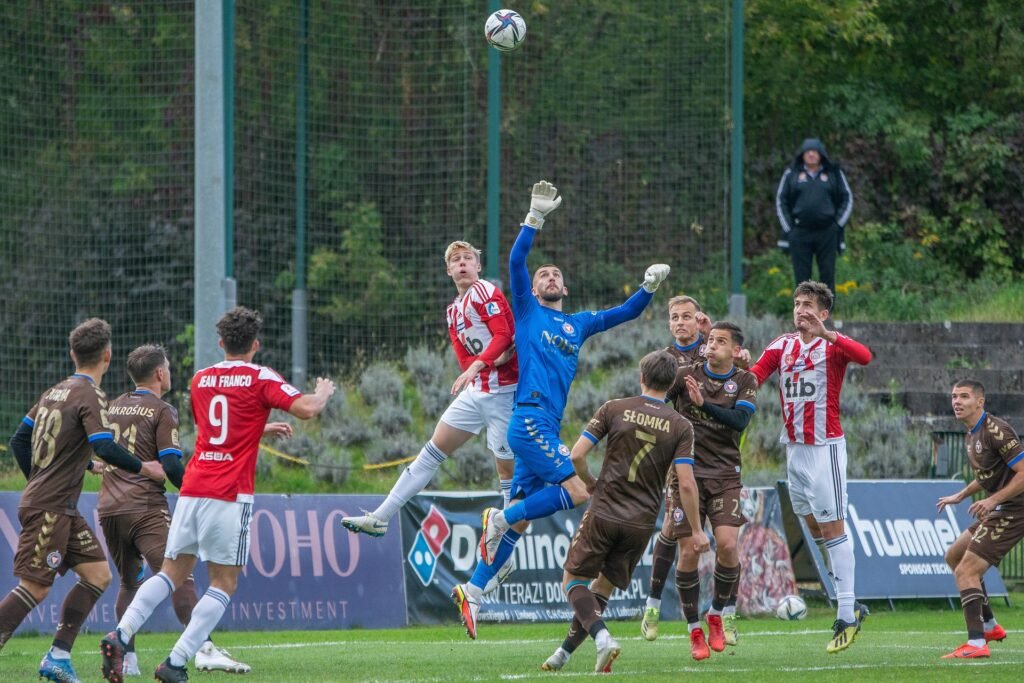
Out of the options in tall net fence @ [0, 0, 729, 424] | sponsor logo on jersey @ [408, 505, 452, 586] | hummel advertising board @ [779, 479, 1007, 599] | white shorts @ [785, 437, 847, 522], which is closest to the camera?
white shorts @ [785, 437, 847, 522]

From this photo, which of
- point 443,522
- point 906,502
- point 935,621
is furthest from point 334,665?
point 906,502

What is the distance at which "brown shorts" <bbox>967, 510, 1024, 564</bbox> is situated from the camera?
11953mm

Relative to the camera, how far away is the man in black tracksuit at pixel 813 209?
22312mm

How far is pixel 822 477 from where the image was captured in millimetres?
11945

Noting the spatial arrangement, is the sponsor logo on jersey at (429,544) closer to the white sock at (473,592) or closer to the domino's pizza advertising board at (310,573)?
the domino's pizza advertising board at (310,573)

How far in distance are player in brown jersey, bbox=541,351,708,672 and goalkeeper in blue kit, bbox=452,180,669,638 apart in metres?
0.63

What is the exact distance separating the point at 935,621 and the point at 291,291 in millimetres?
11030

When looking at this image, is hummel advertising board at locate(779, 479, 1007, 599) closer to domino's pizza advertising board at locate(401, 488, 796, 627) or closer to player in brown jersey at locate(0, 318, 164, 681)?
domino's pizza advertising board at locate(401, 488, 796, 627)

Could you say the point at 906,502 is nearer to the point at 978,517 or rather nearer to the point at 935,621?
the point at 935,621

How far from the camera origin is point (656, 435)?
33.0 ft

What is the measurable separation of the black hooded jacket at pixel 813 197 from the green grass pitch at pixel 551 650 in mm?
7967

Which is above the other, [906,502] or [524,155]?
[524,155]

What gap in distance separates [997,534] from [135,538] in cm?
691

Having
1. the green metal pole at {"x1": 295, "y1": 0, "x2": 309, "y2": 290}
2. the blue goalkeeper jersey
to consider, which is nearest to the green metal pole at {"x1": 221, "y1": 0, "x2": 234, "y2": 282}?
the green metal pole at {"x1": 295, "y1": 0, "x2": 309, "y2": 290}
